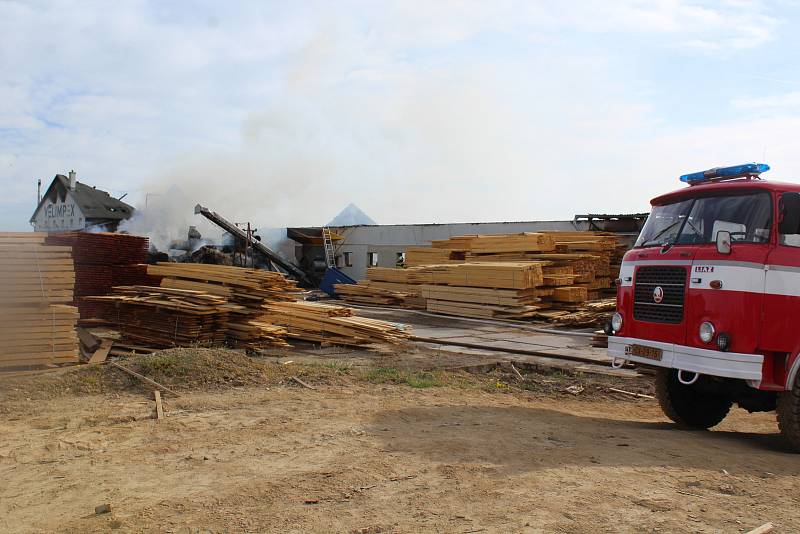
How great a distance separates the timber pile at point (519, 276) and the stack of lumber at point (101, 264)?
1030 centimetres

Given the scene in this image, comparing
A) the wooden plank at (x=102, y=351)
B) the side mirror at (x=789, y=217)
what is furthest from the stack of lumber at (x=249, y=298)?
the side mirror at (x=789, y=217)

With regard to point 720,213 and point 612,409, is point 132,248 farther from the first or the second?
point 720,213

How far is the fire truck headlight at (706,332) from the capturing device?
22.6ft

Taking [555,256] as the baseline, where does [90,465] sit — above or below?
below

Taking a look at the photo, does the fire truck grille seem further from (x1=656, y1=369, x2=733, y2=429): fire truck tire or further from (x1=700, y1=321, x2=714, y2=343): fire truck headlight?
(x1=656, y1=369, x2=733, y2=429): fire truck tire

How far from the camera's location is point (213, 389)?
9828 mm

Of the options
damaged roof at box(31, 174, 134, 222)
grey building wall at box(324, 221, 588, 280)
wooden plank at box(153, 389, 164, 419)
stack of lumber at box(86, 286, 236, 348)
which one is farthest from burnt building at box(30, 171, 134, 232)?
wooden plank at box(153, 389, 164, 419)

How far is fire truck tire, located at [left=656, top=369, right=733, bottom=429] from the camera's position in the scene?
27.7 feet

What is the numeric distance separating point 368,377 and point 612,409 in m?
3.74

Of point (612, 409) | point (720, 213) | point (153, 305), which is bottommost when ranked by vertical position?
point (612, 409)

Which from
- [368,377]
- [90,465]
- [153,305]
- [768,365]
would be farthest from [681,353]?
[153,305]

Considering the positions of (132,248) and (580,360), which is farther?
(132,248)

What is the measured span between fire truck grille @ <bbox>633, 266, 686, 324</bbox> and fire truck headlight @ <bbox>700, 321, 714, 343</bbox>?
315mm

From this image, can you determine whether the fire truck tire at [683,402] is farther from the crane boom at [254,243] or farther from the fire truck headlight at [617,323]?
the crane boom at [254,243]
